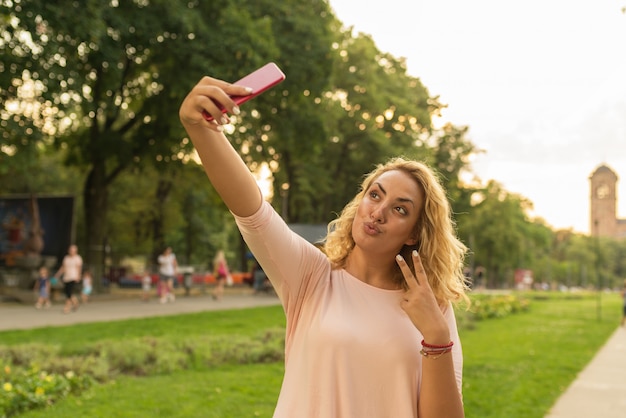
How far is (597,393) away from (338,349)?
8.26 metres

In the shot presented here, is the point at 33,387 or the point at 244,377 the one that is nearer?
the point at 33,387

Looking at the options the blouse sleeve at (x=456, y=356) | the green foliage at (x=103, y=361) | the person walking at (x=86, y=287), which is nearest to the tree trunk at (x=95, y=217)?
the person walking at (x=86, y=287)

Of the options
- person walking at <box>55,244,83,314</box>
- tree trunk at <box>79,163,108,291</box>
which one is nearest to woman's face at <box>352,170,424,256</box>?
person walking at <box>55,244,83,314</box>

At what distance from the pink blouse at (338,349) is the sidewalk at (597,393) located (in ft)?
20.1

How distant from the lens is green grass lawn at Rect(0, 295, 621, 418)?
279 inches

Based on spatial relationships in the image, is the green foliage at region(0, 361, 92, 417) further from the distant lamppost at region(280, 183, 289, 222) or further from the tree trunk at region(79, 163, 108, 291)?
the distant lamppost at region(280, 183, 289, 222)

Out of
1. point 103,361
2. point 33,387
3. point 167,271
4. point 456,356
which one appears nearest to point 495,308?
point 167,271

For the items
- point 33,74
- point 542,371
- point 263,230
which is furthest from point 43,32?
point 263,230

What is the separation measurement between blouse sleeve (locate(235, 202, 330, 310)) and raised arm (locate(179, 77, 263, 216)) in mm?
57

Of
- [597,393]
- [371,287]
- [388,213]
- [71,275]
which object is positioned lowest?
[597,393]

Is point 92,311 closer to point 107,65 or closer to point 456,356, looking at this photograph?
point 107,65

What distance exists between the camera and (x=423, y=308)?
2.33 meters

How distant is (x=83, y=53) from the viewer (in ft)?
71.3

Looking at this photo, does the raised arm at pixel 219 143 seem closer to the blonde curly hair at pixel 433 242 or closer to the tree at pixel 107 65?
the blonde curly hair at pixel 433 242
